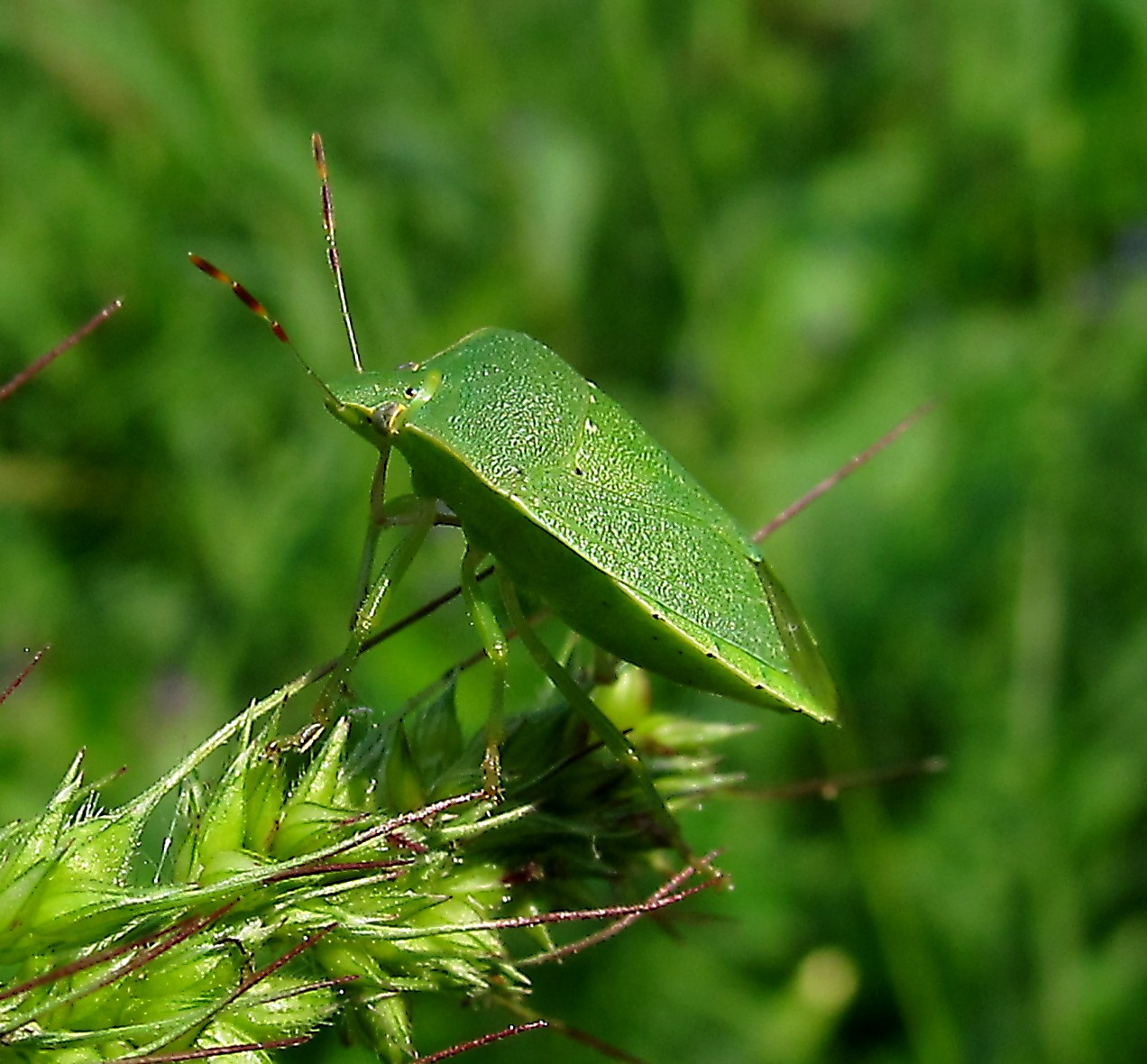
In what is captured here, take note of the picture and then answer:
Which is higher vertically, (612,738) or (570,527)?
(570,527)

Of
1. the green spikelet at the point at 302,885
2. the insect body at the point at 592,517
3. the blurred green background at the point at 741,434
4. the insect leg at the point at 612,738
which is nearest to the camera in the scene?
the green spikelet at the point at 302,885

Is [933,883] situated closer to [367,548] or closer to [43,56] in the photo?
[367,548]

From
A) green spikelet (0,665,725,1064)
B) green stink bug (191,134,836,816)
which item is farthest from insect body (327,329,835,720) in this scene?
green spikelet (0,665,725,1064)

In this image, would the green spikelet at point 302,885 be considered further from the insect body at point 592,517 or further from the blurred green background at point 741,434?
the blurred green background at point 741,434

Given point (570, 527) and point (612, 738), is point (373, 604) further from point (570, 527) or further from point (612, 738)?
point (612, 738)

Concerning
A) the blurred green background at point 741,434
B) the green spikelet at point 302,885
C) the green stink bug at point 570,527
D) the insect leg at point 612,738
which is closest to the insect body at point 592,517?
the green stink bug at point 570,527

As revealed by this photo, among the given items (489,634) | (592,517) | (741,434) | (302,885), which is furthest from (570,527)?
(741,434)

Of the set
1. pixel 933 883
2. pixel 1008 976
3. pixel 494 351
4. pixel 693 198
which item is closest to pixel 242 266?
pixel 693 198
